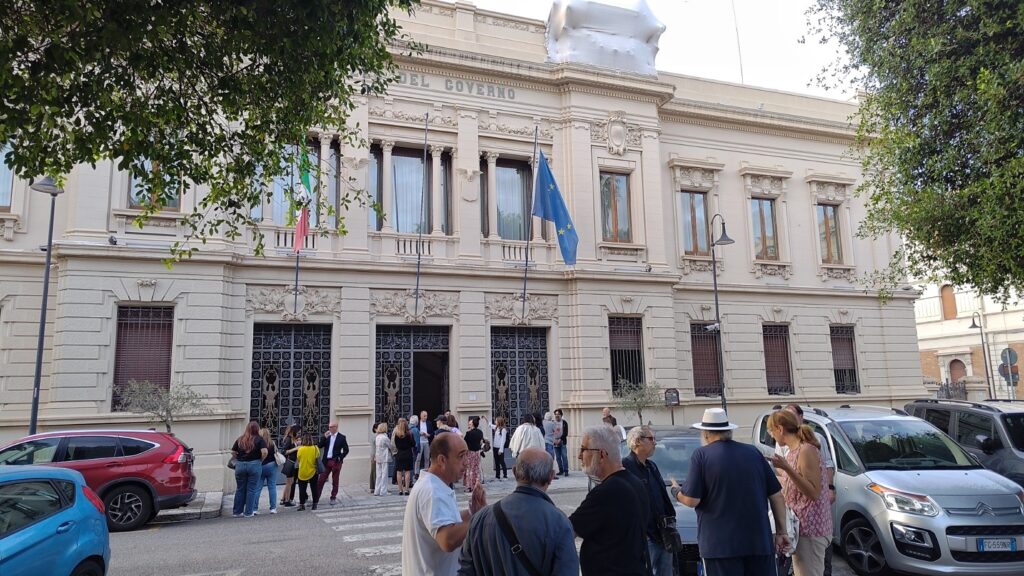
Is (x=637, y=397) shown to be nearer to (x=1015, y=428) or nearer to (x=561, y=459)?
(x=561, y=459)

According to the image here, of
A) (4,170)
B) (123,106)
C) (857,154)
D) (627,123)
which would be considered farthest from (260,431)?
(857,154)

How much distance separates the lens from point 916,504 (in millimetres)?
7234

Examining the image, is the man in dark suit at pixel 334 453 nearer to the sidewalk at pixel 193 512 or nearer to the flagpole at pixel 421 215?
the sidewalk at pixel 193 512

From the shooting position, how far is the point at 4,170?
1647 cm

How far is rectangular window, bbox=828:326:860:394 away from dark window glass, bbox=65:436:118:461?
75.4 feet

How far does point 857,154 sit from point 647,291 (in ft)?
39.5

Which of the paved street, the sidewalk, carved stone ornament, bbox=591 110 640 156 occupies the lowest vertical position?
the sidewalk

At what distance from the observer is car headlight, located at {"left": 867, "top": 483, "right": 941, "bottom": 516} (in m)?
7.15

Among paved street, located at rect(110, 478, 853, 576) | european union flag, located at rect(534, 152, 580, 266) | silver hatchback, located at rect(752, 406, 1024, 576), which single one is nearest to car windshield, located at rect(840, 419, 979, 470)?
silver hatchback, located at rect(752, 406, 1024, 576)

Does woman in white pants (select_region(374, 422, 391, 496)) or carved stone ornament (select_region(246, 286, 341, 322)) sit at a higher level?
carved stone ornament (select_region(246, 286, 341, 322))

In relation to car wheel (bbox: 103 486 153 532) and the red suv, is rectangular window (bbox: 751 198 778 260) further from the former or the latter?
car wheel (bbox: 103 486 153 532)

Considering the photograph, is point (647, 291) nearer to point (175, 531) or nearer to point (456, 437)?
point (175, 531)

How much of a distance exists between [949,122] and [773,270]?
1267 centimetres

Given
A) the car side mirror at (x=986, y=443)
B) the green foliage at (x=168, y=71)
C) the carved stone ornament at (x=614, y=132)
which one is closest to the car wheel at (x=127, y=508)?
the green foliage at (x=168, y=71)
